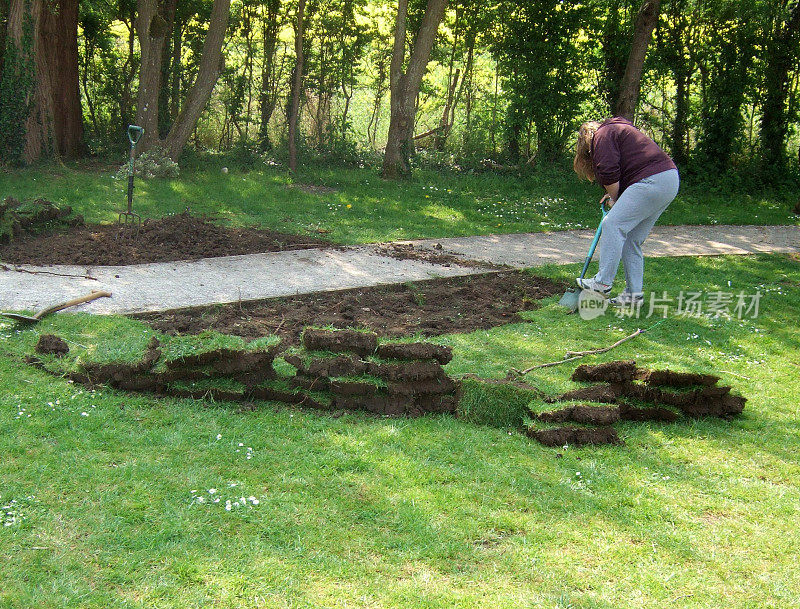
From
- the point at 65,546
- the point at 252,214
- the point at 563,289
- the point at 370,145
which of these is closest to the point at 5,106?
the point at 252,214

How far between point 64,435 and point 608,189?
4.89 meters

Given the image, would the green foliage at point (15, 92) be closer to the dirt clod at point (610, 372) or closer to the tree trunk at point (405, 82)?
the tree trunk at point (405, 82)

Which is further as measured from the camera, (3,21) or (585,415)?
(3,21)

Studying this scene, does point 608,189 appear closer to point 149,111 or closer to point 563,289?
point 563,289

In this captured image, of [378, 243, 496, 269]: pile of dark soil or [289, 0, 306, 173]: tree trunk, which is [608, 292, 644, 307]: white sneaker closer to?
[378, 243, 496, 269]: pile of dark soil

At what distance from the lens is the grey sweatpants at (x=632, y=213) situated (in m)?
6.65

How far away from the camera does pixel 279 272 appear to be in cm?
793

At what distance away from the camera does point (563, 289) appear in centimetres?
812

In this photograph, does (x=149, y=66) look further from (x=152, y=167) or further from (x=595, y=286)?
(x=595, y=286)

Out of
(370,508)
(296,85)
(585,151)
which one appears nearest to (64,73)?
(296,85)

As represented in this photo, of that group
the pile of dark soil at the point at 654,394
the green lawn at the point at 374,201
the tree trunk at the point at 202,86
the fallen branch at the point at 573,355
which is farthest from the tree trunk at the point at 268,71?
the pile of dark soil at the point at 654,394

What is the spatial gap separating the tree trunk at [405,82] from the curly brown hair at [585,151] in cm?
794

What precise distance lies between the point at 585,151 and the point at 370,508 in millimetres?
4359

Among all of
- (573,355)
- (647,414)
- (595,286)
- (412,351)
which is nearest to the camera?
(412,351)
